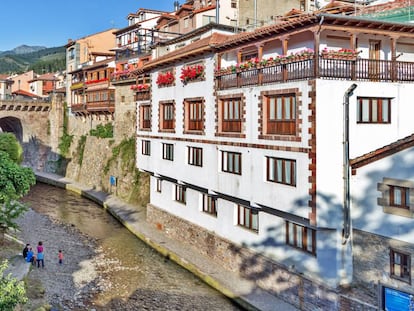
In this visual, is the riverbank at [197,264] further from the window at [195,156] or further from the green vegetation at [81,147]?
the green vegetation at [81,147]

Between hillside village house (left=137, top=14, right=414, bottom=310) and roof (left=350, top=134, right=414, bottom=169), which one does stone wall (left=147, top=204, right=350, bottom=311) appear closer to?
hillside village house (left=137, top=14, right=414, bottom=310)

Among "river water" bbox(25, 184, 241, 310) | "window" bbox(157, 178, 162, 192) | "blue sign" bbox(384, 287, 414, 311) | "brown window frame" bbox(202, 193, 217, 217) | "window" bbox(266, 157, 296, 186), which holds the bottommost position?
"river water" bbox(25, 184, 241, 310)

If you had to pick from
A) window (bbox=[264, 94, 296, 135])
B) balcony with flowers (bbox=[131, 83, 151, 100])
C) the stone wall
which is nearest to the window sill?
the stone wall

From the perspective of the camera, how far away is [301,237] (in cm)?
1706

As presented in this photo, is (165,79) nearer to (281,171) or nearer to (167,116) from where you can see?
(167,116)

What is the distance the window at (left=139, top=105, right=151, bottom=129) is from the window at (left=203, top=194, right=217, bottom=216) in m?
7.60

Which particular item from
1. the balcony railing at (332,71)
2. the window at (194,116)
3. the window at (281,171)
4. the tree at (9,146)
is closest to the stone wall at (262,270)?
the window at (281,171)

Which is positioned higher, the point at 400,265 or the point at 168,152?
the point at 168,152

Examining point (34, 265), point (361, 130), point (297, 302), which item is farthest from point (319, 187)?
point (34, 265)

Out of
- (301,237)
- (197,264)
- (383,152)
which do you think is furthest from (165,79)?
(383,152)

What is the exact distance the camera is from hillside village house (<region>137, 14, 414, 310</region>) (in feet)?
48.6

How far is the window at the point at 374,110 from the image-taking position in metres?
16.4

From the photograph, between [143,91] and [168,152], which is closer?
[168,152]

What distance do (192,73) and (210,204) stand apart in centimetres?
674
